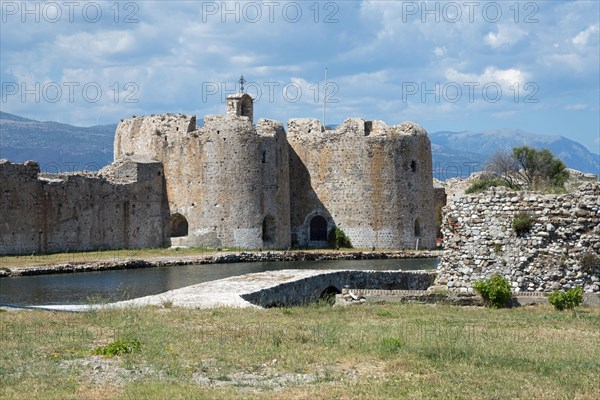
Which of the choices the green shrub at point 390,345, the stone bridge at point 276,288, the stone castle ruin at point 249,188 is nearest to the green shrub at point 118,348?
the green shrub at point 390,345

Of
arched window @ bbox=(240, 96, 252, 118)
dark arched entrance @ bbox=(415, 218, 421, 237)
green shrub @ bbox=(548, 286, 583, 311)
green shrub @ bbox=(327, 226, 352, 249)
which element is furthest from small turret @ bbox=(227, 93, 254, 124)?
green shrub @ bbox=(548, 286, 583, 311)

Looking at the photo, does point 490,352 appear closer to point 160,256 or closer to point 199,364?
point 199,364

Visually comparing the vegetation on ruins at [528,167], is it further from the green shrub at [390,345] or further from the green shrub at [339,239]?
the green shrub at [390,345]

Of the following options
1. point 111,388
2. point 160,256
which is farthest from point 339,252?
point 111,388

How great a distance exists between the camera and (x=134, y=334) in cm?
1243

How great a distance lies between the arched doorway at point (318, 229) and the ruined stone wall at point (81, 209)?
8149mm

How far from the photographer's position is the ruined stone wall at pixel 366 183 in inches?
1834

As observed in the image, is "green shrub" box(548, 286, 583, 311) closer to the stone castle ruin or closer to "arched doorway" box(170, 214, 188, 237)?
the stone castle ruin

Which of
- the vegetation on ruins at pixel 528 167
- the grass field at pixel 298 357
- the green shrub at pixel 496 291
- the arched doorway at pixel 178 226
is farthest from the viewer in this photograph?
the vegetation on ruins at pixel 528 167

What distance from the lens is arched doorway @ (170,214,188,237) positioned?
46.2 metres

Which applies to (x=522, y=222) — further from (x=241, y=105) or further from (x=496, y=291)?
(x=241, y=105)

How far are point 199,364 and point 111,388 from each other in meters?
1.33

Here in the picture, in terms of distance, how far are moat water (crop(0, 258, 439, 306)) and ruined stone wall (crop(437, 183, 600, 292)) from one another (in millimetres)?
7405

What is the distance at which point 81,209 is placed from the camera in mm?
41562
